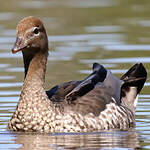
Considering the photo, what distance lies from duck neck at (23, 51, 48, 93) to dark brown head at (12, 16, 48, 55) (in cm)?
10

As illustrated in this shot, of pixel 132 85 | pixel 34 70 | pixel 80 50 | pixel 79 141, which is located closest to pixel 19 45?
pixel 34 70

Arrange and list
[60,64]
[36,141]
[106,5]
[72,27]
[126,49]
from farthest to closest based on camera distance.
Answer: [106,5]
[72,27]
[126,49]
[60,64]
[36,141]

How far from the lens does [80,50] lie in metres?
19.9

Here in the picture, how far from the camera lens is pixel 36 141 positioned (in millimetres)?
12125

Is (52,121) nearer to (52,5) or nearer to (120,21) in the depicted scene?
(120,21)

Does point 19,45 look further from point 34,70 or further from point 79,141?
point 79,141

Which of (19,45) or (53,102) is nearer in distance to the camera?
(19,45)

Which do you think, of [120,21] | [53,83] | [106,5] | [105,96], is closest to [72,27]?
[120,21]

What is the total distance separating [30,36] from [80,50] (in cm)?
739

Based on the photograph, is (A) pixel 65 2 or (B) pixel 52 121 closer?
(B) pixel 52 121

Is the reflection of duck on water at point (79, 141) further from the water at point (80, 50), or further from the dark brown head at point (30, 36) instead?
the dark brown head at point (30, 36)

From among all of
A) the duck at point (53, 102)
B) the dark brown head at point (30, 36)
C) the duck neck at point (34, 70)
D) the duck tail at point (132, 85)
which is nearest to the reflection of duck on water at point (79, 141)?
the duck at point (53, 102)

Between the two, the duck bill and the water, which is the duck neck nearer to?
the duck bill

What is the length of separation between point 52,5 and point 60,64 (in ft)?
31.4
